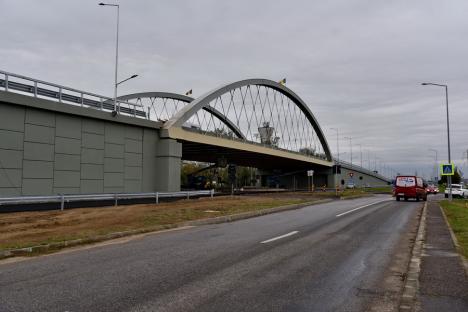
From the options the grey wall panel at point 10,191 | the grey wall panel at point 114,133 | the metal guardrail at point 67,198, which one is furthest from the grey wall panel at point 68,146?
the grey wall panel at point 10,191

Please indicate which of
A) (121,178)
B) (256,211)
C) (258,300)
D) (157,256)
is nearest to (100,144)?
(121,178)

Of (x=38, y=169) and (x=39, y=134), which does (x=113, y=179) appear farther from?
(x=39, y=134)

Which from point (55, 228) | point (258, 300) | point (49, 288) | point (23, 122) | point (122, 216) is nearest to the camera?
point (258, 300)

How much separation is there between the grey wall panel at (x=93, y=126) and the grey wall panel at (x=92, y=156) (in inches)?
45.0

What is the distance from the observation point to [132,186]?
27.0 metres

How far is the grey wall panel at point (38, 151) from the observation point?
1994cm

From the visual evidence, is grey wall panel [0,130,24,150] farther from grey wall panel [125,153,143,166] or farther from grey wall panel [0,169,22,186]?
grey wall panel [125,153,143,166]

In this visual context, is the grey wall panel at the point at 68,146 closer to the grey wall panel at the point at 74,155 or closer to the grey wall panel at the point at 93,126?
the grey wall panel at the point at 74,155

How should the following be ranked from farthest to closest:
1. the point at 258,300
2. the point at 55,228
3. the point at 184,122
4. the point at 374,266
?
1. the point at 184,122
2. the point at 55,228
3. the point at 374,266
4. the point at 258,300

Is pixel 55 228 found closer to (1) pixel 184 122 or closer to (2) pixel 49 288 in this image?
(2) pixel 49 288

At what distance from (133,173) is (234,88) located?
24.3 metres

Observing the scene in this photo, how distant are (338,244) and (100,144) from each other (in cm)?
1790

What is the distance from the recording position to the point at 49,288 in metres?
6.12

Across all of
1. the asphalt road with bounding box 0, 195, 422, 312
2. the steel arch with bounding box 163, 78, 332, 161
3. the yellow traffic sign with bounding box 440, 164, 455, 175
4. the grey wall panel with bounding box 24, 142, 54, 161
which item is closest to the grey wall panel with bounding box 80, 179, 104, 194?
the grey wall panel with bounding box 24, 142, 54, 161
